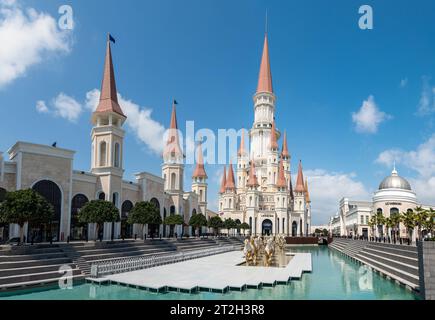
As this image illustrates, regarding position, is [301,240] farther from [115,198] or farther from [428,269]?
[428,269]

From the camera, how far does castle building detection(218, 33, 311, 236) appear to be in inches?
2879

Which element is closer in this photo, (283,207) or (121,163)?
(121,163)

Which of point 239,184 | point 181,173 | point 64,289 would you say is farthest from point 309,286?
point 239,184

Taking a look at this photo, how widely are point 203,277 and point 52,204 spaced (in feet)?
45.6

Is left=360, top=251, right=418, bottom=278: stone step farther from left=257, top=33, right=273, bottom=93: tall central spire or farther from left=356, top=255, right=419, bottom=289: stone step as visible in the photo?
left=257, top=33, right=273, bottom=93: tall central spire

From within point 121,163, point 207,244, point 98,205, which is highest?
point 121,163

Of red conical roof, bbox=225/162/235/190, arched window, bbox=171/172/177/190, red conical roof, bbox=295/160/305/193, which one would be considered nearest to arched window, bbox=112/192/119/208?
arched window, bbox=171/172/177/190

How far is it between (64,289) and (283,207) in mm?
59908

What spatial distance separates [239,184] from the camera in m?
83.4

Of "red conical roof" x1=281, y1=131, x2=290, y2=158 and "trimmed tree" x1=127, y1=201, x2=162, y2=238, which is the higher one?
"red conical roof" x1=281, y1=131, x2=290, y2=158

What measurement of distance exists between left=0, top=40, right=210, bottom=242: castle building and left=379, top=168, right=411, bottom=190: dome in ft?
119

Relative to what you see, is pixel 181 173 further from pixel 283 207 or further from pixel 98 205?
pixel 283 207

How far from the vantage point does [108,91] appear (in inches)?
1308
